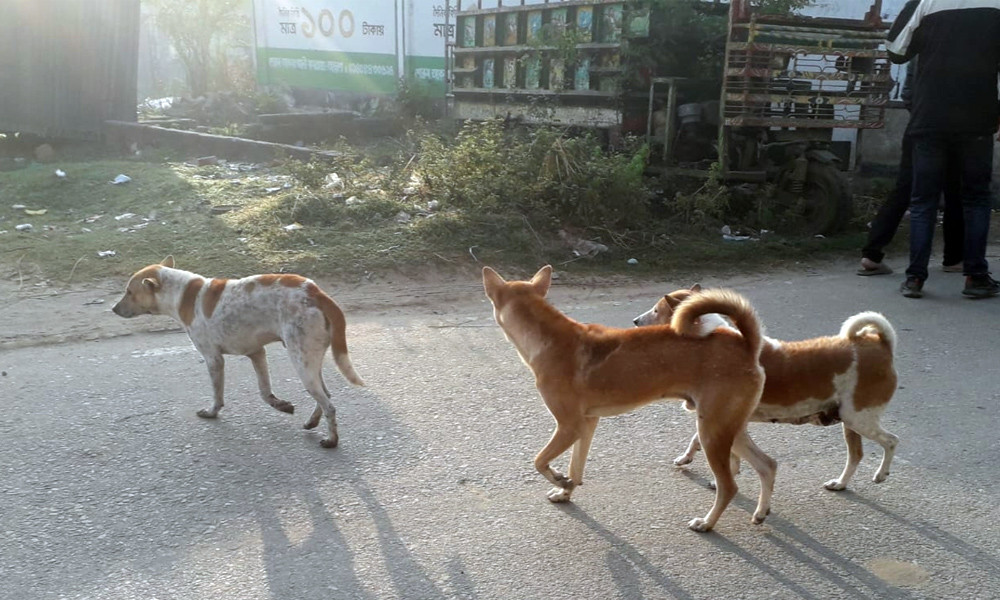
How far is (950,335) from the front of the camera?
5.95 m

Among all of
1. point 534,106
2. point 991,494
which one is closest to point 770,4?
point 534,106

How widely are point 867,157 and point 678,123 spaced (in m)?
4.48

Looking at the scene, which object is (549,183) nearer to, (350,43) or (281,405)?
(281,405)

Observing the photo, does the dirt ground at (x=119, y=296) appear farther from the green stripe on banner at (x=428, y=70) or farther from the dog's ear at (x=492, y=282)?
the green stripe on banner at (x=428, y=70)

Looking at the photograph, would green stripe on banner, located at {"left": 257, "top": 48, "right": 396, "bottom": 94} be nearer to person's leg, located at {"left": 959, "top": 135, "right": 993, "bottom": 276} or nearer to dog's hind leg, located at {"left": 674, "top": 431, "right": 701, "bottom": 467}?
person's leg, located at {"left": 959, "top": 135, "right": 993, "bottom": 276}

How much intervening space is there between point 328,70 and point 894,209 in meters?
16.3

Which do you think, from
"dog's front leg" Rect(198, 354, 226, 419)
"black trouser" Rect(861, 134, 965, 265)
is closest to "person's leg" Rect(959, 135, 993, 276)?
"black trouser" Rect(861, 134, 965, 265)

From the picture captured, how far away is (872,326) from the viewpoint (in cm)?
374

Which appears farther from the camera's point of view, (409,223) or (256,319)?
(409,223)

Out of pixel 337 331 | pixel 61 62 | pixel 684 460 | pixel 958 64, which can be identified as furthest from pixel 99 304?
pixel 61 62

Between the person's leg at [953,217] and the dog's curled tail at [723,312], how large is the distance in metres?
4.60

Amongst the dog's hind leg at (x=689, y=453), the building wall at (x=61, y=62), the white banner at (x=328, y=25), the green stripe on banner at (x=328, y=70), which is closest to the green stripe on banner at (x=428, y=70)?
the green stripe on banner at (x=328, y=70)

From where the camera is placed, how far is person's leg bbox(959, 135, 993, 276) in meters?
6.73

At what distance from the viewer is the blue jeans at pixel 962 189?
674 cm
